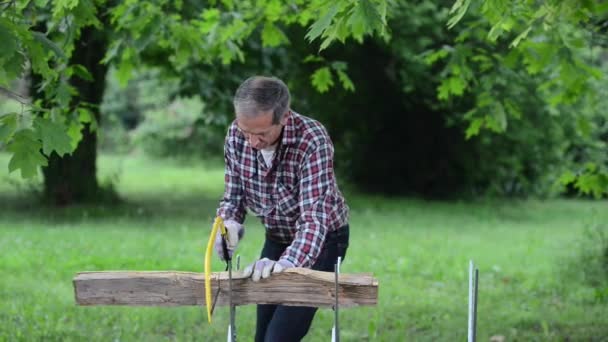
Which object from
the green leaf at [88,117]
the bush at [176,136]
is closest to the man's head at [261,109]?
the green leaf at [88,117]

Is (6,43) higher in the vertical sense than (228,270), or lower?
higher

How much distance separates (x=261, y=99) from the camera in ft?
11.6

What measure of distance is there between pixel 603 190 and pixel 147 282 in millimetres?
4104

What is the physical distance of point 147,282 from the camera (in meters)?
3.46

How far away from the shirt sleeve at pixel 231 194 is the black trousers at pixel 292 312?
10.6 inches

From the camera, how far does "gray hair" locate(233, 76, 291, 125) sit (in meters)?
3.53

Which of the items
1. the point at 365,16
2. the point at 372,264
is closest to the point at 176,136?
the point at 372,264

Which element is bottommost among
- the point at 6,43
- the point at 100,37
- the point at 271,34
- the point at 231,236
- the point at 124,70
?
the point at 231,236

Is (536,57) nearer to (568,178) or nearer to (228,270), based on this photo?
(568,178)

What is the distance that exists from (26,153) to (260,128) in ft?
3.60

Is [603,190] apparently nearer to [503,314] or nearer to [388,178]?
[503,314]

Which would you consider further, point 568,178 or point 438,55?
point 438,55

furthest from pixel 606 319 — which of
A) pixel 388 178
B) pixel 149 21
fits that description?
pixel 388 178

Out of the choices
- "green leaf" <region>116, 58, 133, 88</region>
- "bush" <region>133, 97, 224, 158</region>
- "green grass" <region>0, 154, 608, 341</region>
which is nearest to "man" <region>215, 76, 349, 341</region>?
"green grass" <region>0, 154, 608, 341</region>
